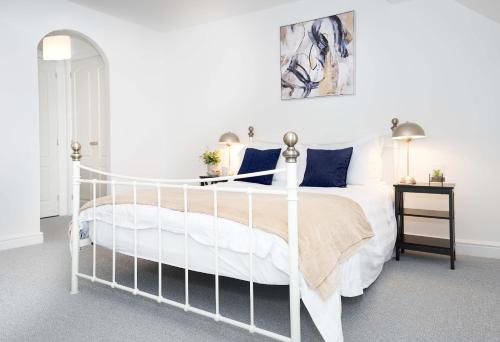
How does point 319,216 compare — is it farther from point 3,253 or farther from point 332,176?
point 3,253

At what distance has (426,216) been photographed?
2980mm

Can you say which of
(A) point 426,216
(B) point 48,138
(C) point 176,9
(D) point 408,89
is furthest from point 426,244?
(B) point 48,138

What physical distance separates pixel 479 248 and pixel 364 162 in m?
1.20

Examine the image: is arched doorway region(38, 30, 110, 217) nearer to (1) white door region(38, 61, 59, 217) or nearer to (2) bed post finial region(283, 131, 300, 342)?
(1) white door region(38, 61, 59, 217)

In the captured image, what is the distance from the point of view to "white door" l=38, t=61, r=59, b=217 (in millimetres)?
5117

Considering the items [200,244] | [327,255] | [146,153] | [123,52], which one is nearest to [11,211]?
[146,153]

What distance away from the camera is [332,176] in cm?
302

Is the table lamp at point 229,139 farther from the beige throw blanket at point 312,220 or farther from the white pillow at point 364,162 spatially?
the beige throw blanket at point 312,220

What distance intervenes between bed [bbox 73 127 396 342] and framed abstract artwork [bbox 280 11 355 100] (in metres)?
1.44

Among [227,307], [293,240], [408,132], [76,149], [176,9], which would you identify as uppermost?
[176,9]

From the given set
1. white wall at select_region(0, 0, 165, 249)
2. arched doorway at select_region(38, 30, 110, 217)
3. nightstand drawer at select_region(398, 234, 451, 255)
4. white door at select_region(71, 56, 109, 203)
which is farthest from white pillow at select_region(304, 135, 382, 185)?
arched doorway at select_region(38, 30, 110, 217)

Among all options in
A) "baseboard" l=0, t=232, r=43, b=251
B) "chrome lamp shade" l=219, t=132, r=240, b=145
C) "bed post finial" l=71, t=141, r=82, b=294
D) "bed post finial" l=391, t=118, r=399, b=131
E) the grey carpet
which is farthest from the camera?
"chrome lamp shade" l=219, t=132, r=240, b=145

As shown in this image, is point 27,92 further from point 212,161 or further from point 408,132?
point 408,132

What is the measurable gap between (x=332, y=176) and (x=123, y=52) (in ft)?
10.1
